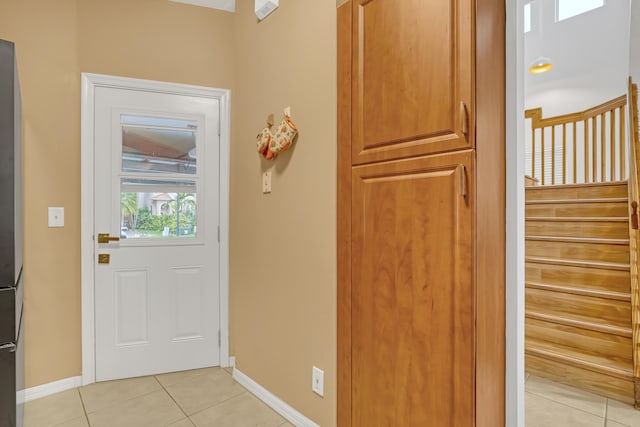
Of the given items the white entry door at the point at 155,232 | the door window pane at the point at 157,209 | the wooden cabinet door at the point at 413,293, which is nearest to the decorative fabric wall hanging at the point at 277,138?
the wooden cabinet door at the point at 413,293

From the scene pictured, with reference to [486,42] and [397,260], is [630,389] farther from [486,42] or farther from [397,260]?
[486,42]

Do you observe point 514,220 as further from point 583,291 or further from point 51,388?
point 51,388

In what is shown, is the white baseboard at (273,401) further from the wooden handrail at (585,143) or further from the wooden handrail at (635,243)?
the wooden handrail at (585,143)

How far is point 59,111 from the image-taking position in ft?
7.86

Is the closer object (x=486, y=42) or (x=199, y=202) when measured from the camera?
(x=486, y=42)

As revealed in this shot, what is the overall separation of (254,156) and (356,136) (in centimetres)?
104

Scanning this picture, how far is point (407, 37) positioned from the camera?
52.8 inches

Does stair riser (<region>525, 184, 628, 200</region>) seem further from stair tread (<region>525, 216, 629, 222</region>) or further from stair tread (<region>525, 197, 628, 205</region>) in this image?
stair tread (<region>525, 216, 629, 222</region>)

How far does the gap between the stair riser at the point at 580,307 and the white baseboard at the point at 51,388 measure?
3.33m

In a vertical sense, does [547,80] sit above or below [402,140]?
above

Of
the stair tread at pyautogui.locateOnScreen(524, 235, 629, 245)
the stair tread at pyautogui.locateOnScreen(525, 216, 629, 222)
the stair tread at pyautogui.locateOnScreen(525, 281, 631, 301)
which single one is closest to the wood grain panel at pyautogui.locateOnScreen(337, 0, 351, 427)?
the stair tread at pyautogui.locateOnScreen(525, 281, 631, 301)

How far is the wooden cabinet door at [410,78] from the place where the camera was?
3.86 ft

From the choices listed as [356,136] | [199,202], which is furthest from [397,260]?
A: [199,202]

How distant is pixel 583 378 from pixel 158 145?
332 centimetres
